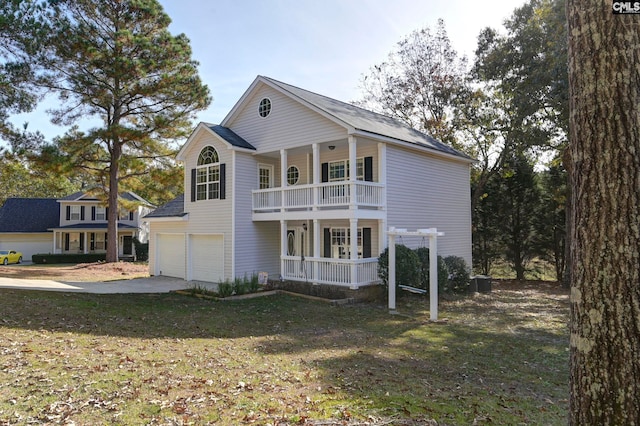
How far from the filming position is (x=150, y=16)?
77.2 ft

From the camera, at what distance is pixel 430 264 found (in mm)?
11109

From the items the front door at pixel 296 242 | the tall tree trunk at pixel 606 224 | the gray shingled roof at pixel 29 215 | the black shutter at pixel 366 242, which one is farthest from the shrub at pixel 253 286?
the gray shingled roof at pixel 29 215

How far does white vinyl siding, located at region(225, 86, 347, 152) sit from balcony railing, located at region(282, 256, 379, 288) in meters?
4.34

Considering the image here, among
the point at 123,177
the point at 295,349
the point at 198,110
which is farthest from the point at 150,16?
the point at 295,349

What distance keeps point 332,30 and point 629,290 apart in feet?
42.8

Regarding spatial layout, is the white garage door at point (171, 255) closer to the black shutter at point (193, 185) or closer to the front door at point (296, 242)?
the black shutter at point (193, 185)

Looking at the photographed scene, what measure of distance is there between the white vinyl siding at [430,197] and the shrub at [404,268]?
140 cm

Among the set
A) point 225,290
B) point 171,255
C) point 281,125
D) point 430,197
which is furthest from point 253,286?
point 430,197

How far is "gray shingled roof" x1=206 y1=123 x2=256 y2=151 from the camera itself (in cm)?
1658

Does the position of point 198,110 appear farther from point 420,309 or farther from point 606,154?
point 606,154

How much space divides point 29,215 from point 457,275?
119 feet

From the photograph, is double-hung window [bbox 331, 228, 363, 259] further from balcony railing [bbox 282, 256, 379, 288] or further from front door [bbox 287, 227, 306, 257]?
balcony railing [bbox 282, 256, 379, 288]

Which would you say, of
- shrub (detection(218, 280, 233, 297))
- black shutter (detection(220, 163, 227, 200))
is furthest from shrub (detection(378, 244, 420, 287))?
black shutter (detection(220, 163, 227, 200))

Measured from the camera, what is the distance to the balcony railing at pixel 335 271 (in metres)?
13.7
